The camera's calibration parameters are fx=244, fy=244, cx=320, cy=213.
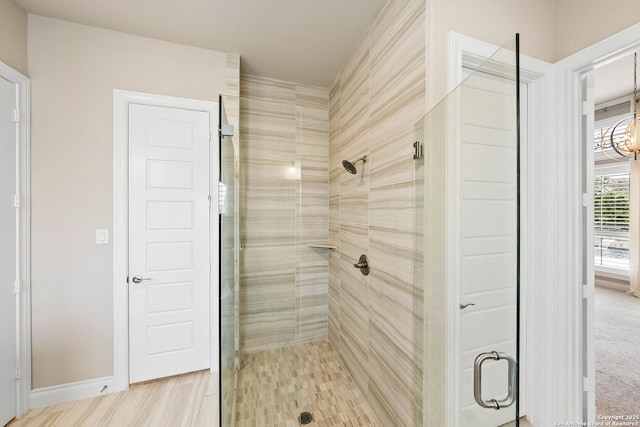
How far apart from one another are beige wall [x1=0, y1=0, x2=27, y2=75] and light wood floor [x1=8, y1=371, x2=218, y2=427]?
89.1 inches

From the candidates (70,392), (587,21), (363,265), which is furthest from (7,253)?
(587,21)

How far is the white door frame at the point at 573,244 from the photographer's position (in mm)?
1365

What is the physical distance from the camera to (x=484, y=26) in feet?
4.11

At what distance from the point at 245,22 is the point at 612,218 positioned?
637 centimetres

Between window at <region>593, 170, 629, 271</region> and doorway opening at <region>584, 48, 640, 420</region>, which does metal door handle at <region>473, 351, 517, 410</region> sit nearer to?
doorway opening at <region>584, 48, 640, 420</region>

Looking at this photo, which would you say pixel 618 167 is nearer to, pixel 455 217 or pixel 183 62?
Result: pixel 455 217

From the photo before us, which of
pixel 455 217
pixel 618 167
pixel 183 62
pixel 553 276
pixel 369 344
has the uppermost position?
pixel 183 62

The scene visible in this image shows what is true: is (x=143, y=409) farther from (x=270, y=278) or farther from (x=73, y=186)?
(x=73, y=186)

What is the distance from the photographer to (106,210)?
181 centimetres

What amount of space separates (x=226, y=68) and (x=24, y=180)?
5.24 ft

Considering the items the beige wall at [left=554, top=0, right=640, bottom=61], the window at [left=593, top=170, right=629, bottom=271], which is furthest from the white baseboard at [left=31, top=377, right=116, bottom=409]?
the window at [left=593, top=170, right=629, bottom=271]

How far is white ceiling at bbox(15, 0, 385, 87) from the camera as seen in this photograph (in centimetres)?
155

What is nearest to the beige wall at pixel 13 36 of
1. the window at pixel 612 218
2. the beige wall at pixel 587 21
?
the beige wall at pixel 587 21

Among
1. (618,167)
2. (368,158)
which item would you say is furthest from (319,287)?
(618,167)
